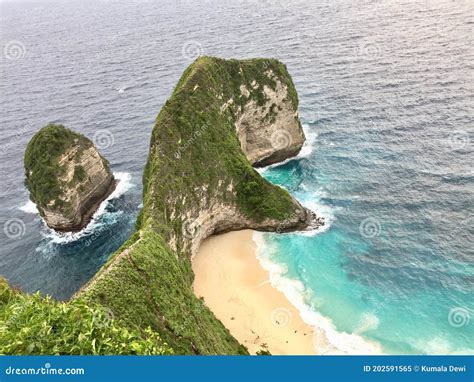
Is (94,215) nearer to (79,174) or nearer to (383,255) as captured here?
(79,174)

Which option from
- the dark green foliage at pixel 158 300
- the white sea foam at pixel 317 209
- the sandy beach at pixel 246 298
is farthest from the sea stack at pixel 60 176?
the white sea foam at pixel 317 209

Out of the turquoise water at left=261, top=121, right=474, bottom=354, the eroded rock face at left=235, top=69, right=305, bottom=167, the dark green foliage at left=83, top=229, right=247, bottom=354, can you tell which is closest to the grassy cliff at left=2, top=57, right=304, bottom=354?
the dark green foliage at left=83, top=229, right=247, bottom=354

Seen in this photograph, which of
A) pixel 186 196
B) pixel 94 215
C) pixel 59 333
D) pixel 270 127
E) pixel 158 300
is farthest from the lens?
pixel 270 127

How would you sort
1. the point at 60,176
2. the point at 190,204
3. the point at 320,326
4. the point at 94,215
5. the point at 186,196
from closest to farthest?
the point at 320,326 < the point at 186,196 < the point at 190,204 < the point at 60,176 < the point at 94,215

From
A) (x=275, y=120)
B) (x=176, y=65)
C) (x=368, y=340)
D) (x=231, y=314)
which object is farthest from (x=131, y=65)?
(x=368, y=340)

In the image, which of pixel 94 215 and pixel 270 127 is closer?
pixel 94 215

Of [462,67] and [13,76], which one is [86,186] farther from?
[13,76]

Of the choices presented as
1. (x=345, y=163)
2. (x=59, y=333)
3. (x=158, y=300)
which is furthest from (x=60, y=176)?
(x=59, y=333)
